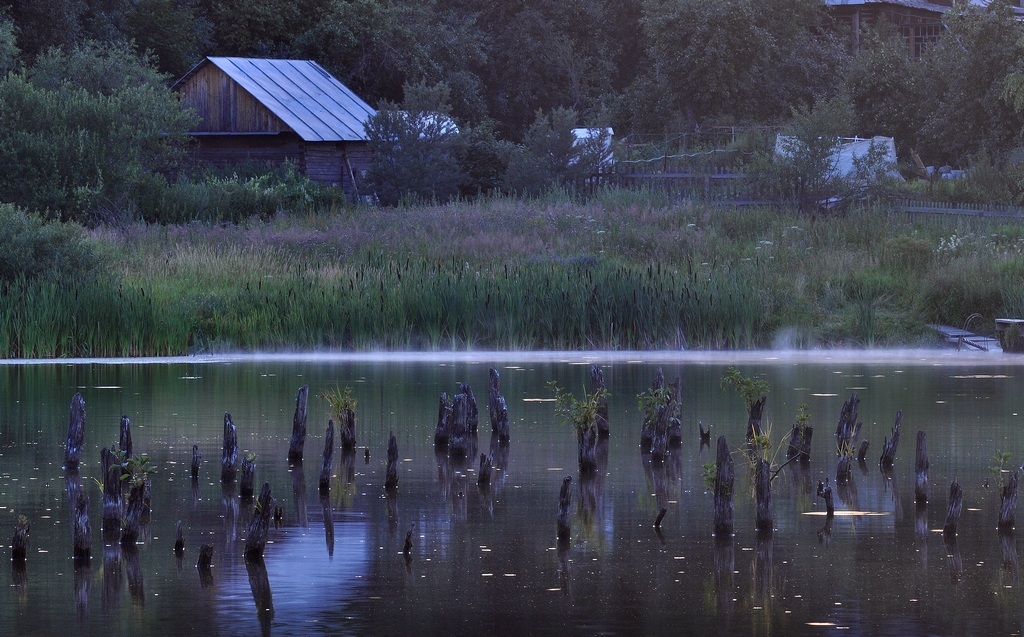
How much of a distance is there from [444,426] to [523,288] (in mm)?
11638

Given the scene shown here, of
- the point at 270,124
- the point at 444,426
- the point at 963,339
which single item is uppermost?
the point at 270,124

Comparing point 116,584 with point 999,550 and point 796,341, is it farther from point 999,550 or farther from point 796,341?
point 796,341

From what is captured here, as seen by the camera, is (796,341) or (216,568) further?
(796,341)

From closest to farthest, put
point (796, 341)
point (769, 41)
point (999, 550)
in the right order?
point (999, 550)
point (796, 341)
point (769, 41)

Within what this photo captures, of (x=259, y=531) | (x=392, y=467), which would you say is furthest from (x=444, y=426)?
(x=259, y=531)

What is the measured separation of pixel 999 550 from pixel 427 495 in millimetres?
4471

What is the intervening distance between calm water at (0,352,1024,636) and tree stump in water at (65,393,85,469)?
8.7 inches

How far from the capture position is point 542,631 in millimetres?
9398

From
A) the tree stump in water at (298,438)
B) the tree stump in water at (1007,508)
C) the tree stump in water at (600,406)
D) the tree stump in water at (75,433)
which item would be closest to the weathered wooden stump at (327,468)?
the tree stump in water at (298,438)

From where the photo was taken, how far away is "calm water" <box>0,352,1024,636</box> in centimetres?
981

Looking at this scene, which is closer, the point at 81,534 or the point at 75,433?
the point at 81,534

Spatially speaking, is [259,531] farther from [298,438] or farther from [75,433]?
[298,438]

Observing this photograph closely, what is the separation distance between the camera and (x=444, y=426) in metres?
16.4

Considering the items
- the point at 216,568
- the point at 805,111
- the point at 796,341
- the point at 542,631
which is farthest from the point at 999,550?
the point at 805,111
